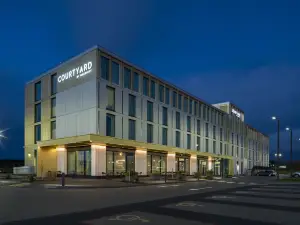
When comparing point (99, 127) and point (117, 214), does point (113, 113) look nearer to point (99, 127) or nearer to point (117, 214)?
point (99, 127)

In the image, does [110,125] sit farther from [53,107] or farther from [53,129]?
[53,107]

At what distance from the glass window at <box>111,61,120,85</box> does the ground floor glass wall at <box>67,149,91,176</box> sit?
32.6 ft

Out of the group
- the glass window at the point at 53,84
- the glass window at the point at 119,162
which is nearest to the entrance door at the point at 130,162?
the glass window at the point at 119,162

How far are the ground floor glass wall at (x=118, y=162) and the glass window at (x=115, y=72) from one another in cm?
957

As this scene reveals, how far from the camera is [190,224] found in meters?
10.6

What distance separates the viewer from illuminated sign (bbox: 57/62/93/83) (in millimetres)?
41594

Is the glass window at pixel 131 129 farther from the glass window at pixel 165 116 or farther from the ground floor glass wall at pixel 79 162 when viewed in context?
the glass window at pixel 165 116

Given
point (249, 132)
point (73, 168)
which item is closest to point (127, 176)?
point (73, 168)

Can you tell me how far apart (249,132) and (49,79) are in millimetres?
73087

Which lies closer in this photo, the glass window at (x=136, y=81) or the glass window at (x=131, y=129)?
the glass window at (x=131, y=129)

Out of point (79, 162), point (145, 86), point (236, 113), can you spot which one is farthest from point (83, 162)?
point (236, 113)

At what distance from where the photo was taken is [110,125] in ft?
138

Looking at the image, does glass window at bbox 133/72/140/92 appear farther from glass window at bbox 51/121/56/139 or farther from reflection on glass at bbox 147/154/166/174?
glass window at bbox 51/121/56/139

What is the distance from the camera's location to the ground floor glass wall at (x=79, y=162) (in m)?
40.9
